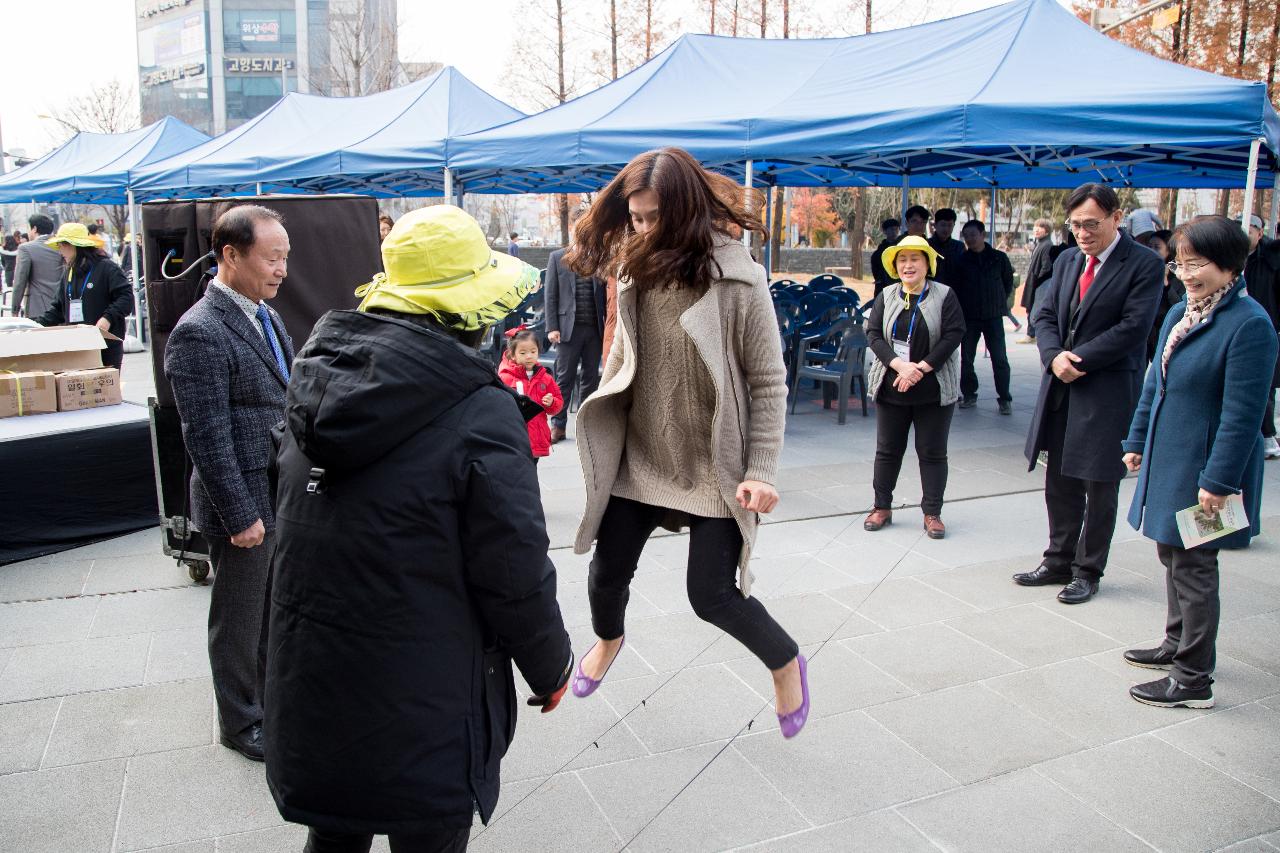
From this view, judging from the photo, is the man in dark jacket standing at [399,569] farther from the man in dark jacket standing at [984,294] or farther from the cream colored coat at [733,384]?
Answer: the man in dark jacket standing at [984,294]

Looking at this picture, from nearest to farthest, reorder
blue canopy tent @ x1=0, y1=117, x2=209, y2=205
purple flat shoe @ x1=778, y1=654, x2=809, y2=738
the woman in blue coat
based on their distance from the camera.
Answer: purple flat shoe @ x1=778, y1=654, x2=809, y2=738, the woman in blue coat, blue canopy tent @ x1=0, y1=117, x2=209, y2=205

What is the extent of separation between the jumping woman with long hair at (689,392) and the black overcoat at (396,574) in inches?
44.0

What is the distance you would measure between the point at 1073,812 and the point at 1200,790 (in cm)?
46

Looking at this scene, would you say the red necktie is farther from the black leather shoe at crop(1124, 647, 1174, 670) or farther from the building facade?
the building facade

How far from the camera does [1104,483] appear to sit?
171 inches

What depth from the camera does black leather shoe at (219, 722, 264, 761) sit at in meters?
2.97

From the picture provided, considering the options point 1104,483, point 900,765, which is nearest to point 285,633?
point 900,765

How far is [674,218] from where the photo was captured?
2.71 m

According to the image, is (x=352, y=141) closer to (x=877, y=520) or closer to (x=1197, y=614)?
(x=877, y=520)

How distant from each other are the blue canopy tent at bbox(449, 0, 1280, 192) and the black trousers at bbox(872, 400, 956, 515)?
251 cm

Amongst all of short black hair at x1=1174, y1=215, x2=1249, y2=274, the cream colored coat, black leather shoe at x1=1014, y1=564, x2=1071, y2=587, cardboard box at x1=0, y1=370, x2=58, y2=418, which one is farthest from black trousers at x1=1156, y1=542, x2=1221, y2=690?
cardboard box at x1=0, y1=370, x2=58, y2=418

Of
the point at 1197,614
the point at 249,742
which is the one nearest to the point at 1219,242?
the point at 1197,614

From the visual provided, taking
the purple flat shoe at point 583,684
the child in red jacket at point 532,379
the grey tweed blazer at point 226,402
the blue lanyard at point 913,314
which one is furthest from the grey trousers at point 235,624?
the blue lanyard at point 913,314

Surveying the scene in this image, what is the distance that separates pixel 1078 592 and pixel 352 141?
10562 millimetres
